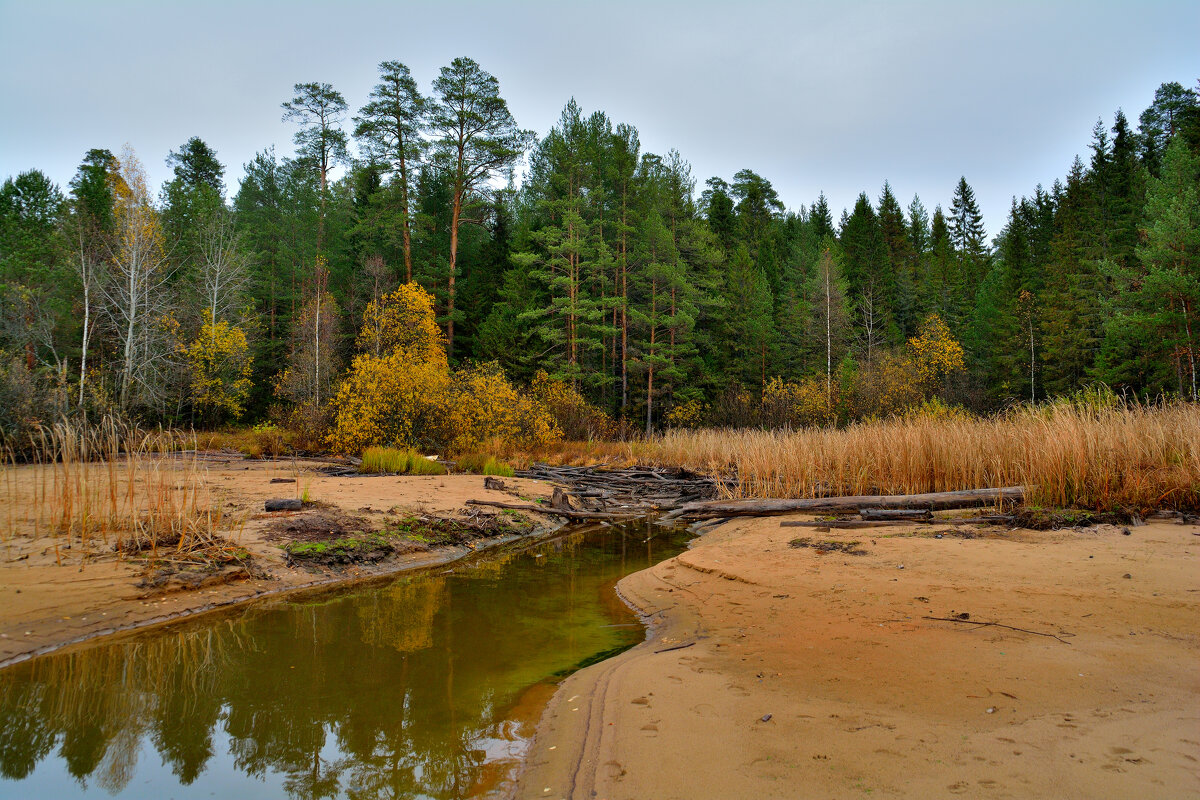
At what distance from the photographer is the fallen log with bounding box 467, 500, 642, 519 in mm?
11232

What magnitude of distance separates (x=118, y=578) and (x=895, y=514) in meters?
9.65

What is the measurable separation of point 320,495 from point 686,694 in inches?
342

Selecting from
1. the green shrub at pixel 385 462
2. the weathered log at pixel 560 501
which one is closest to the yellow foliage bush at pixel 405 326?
the green shrub at pixel 385 462

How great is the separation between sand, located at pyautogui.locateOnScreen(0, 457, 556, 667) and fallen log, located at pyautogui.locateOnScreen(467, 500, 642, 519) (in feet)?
2.73

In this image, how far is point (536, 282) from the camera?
112ft

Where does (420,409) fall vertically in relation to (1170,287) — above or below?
below

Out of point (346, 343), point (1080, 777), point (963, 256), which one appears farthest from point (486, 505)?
point (963, 256)

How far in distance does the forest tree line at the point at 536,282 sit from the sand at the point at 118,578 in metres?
13.6

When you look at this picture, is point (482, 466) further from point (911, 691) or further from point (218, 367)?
point (218, 367)

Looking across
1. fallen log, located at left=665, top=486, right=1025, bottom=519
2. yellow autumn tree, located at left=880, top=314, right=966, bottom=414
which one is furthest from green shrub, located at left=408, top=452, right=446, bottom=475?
yellow autumn tree, located at left=880, top=314, right=966, bottom=414

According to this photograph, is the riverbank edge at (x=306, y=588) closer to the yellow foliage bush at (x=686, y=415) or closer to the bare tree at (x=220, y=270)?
the yellow foliage bush at (x=686, y=415)

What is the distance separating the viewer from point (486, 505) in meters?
11.2

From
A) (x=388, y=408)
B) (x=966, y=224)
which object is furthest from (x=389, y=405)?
(x=966, y=224)

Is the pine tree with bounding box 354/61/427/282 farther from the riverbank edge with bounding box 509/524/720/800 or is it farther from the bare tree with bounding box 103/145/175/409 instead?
the riverbank edge with bounding box 509/524/720/800
